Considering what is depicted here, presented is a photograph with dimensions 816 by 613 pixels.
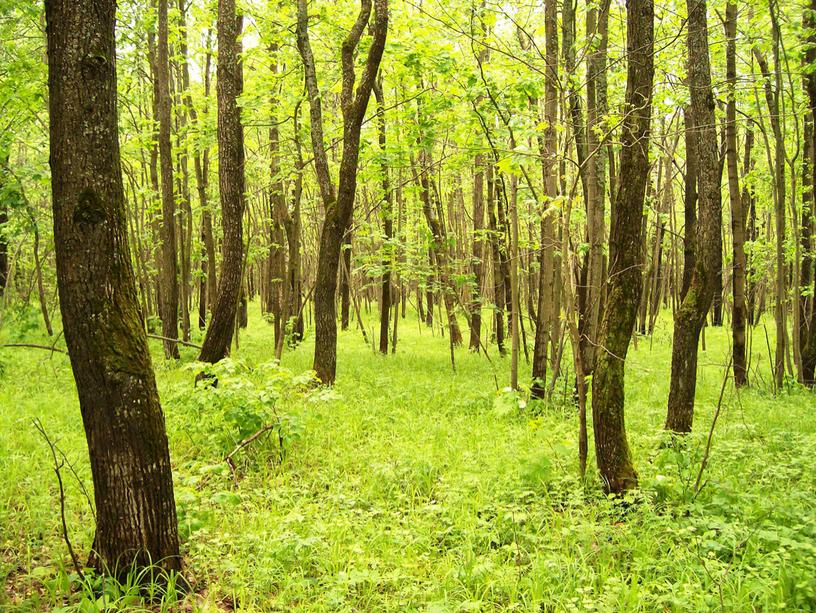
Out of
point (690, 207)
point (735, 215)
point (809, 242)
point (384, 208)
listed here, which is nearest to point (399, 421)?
point (690, 207)

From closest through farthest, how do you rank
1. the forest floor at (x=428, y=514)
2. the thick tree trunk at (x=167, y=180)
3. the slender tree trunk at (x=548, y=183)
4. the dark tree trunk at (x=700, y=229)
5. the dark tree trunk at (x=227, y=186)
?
1. the forest floor at (x=428, y=514)
2. the dark tree trunk at (x=700, y=229)
3. the slender tree trunk at (x=548, y=183)
4. the dark tree trunk at (x=227, y=186)
5. the thick tree trunk at (x=167, y=180)

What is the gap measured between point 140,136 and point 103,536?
32.5 ft

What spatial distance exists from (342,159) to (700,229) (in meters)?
5.51

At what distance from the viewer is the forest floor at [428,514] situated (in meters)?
3.47

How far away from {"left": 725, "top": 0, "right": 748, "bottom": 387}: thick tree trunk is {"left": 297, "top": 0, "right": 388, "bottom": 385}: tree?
615 cm

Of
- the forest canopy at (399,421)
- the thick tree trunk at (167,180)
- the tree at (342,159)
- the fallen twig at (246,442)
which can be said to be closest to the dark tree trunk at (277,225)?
the forest canopy at (399,421)

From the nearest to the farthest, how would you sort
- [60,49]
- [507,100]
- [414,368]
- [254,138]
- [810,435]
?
1. [60,49]
2. [810,435]
3. [507,100]
4. [414,368]
5. [254,138]

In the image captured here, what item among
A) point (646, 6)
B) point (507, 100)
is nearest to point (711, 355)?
point (507, 100)

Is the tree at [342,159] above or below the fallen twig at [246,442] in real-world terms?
above

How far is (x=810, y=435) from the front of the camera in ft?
21.0

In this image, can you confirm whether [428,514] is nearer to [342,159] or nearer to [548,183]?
[548,183]

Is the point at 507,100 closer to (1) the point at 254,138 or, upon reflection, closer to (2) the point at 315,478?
(2) the point at 315,478

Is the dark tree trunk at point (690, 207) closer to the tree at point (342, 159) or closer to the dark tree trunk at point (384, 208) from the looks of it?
the tree at point (342, 159)

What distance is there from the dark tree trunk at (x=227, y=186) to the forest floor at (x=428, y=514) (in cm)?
133
